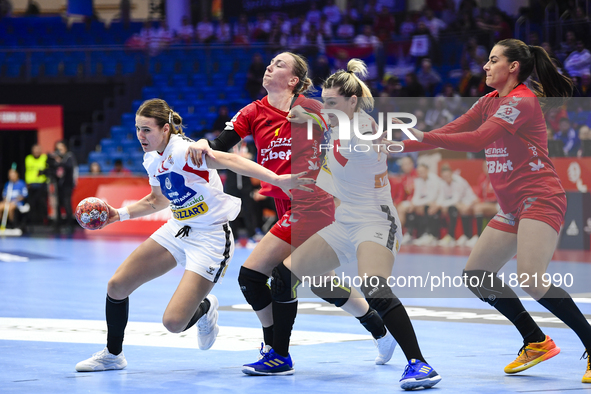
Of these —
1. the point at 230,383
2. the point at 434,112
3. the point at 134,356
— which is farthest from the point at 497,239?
the point at 434,112

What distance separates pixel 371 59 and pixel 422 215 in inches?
260

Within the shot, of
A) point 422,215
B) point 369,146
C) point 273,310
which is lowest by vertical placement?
point 422,215

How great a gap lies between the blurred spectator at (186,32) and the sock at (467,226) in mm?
12386

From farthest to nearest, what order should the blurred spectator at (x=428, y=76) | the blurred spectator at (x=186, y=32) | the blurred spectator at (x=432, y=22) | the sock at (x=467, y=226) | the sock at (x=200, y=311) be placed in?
1. the blurred spectator at (x=186, y=32)
2. the blurred spectator at (x=432, y=22)
3. the blurred spectator at (x=428, y=76)
4. the sock at (x=467, y=226)
5. the sock at (x=200, y=311)

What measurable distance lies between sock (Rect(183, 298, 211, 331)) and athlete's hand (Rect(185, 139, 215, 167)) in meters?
1.00

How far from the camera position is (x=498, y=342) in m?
5.55

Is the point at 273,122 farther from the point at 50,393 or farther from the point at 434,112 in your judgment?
the point at 434,112

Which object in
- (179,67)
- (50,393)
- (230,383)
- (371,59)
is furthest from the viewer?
(179,67)

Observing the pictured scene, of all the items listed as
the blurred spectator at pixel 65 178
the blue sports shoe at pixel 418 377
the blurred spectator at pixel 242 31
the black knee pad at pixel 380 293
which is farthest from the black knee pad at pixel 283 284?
the blurred spectator at pixel 242 31

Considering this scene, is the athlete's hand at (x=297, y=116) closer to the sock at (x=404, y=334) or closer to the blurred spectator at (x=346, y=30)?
the sock at (x=404, y=334)

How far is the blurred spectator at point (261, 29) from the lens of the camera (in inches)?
824

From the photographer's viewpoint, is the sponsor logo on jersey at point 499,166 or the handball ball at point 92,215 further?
the handball ball at point 92,215

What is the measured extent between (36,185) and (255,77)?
19.5ft

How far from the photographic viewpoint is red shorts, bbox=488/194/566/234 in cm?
430
